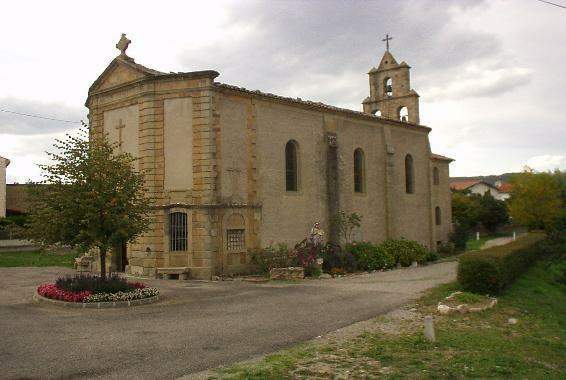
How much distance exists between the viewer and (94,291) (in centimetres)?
1383

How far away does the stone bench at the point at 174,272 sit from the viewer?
18.9 m

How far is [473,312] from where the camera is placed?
482 inches

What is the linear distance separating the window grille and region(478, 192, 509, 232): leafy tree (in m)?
41.0

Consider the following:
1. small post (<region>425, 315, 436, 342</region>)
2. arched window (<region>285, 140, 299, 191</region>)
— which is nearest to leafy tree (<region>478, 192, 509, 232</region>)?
arched window (<region>285, 140, 299, 191</region>)

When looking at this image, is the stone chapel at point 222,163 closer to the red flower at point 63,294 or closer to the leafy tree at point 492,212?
the red flower at point 63,294

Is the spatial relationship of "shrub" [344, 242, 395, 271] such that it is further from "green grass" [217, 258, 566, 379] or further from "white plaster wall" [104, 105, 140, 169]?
"green grass" [217, 258, 566, 379]

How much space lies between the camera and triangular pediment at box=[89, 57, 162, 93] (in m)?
20.4

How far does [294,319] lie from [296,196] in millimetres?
11582

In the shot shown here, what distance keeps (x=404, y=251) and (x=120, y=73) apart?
16193mm

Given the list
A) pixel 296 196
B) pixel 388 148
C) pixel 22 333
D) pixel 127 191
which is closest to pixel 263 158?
pixel 296 196

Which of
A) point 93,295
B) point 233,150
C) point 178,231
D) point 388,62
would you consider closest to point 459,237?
point 388,62

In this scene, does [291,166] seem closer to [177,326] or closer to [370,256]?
[370,256]

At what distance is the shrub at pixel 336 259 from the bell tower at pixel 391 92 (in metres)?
12.5

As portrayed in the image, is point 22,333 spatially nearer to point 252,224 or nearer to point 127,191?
point 127,191
